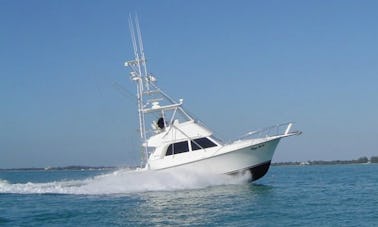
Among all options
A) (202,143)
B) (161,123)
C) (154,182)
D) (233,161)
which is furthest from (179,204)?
(161,123)

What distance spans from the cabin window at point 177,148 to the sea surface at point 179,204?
140 centimetres

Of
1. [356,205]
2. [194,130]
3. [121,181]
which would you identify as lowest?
[356,205]

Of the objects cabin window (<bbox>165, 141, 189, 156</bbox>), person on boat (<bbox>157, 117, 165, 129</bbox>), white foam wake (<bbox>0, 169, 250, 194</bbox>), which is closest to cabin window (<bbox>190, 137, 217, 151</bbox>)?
cabin window (<bbox>165, 141, 189, 156</bbox>)

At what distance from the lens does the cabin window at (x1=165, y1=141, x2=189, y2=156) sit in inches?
1178

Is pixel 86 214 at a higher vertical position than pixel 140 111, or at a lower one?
lower

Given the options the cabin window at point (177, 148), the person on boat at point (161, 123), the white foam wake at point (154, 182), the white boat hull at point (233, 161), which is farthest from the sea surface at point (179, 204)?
the person on boat at point (161, 123)

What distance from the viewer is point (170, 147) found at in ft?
99.0

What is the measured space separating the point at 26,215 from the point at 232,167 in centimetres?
1238

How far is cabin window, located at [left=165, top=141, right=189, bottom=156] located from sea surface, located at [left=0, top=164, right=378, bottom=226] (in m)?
1.40

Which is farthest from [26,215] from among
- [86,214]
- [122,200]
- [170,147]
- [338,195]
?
[338,195]

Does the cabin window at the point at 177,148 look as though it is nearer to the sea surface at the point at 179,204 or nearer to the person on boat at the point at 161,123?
the sea surface at the point at 179,204

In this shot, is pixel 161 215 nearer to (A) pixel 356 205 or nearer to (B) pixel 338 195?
(A) pixel 356 205

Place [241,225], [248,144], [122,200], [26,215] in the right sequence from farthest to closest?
1. [248,144]
2. [122,200]
3. [26,215]
4. [241,225]

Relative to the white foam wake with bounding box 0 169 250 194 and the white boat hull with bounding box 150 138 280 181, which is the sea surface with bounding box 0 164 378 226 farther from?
the white boat hull with bounding box 150 138 280 181
